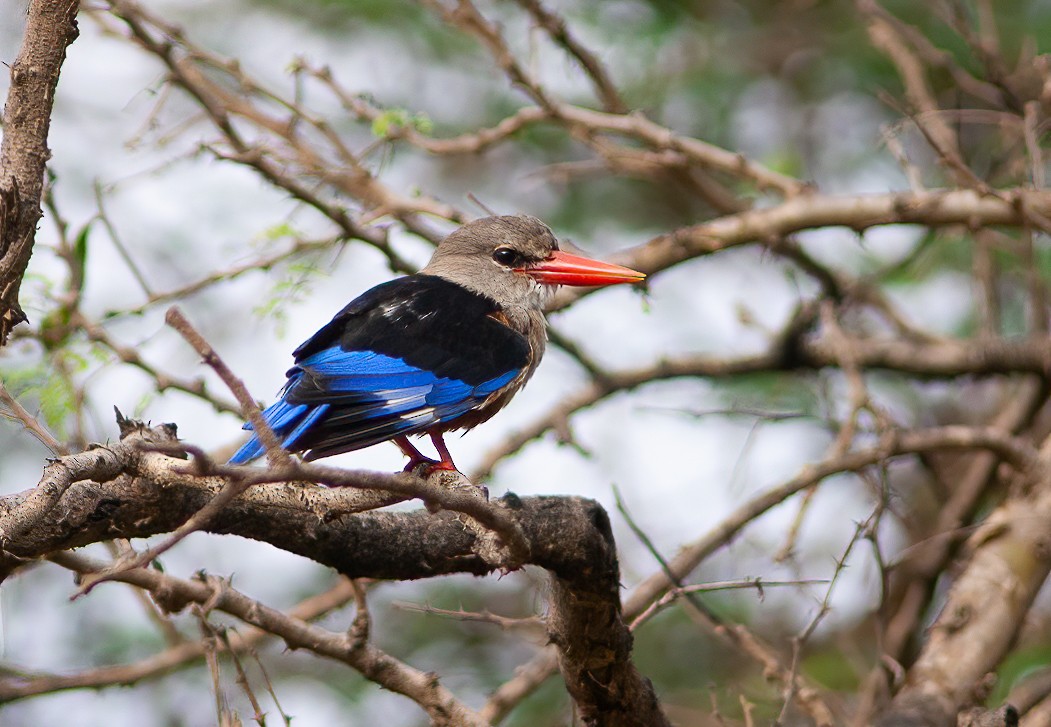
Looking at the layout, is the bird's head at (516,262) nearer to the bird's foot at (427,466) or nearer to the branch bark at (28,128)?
the bird's foot at (427,466)

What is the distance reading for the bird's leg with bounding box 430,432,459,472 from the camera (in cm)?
317

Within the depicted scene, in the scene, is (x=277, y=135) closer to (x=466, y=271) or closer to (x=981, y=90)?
(x=466, y=271)

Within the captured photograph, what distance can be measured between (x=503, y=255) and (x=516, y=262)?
5 cm

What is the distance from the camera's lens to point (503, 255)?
404 cm

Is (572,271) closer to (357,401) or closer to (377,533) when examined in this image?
(357,401)

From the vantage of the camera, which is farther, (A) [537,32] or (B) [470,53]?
(B) [470,53]

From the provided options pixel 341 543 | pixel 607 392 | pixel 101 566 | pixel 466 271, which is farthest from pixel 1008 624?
pixel 101 566

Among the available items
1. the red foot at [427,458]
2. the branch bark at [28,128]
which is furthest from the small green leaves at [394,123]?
the branch bark at [28,128]

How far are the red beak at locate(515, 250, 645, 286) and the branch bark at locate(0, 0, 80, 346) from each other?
1.92 meters

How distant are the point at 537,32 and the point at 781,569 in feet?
7.24

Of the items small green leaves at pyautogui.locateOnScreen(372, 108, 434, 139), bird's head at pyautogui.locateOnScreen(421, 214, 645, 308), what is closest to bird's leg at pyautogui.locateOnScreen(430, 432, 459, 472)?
bird's head at pyautogui.locateOnScreen(421, 214, 645, 308)

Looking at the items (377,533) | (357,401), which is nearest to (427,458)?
(357,401)

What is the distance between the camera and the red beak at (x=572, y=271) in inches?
157

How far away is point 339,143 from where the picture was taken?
167 inches
